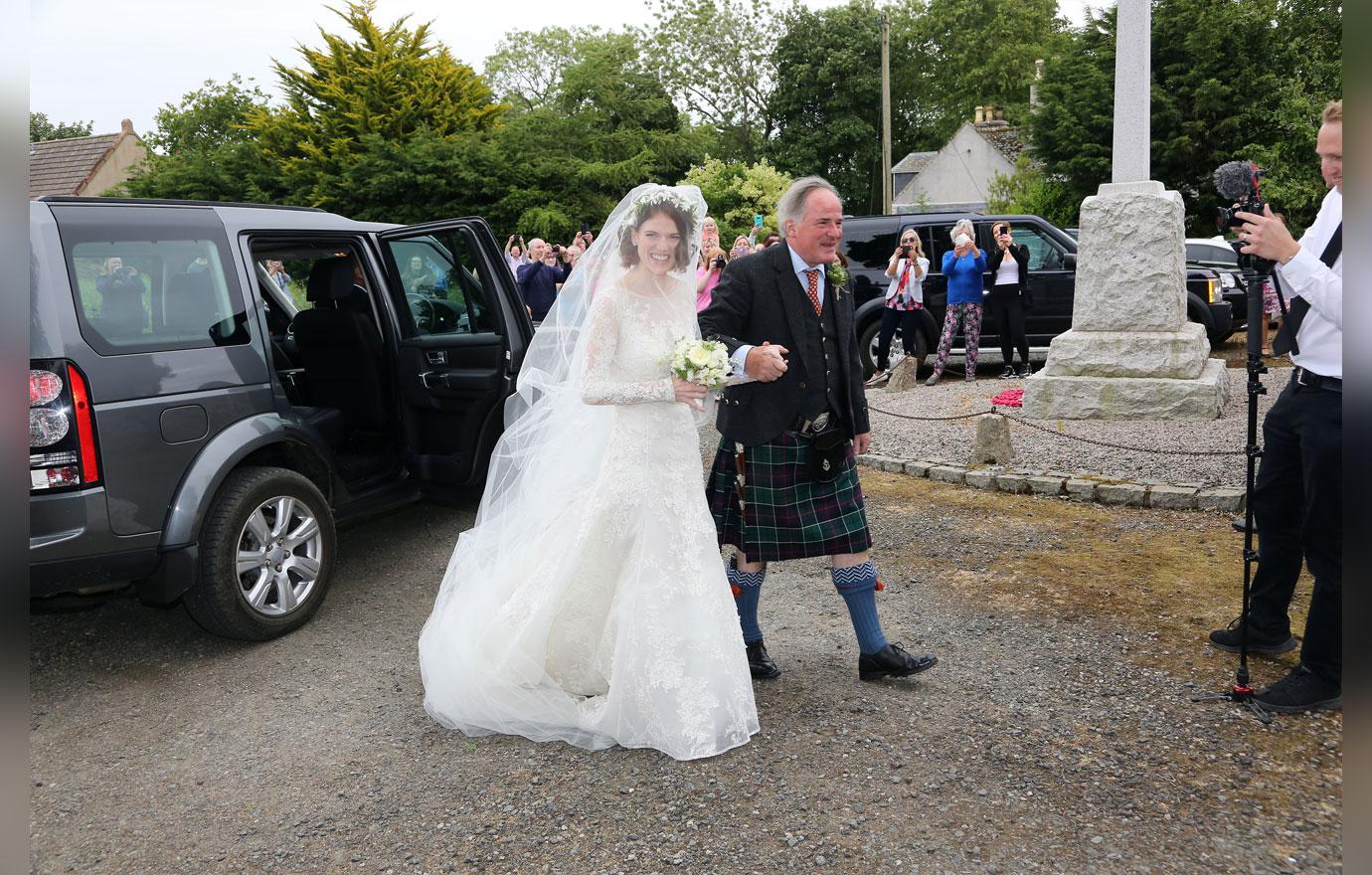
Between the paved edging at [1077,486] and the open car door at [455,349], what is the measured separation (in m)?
3.50

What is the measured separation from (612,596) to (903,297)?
31.8 feet

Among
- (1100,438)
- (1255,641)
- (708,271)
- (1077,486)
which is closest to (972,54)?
(708,271)

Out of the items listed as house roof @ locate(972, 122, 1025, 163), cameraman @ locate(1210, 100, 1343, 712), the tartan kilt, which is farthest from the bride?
house roof @ locate(972, 122, 1025, 163)

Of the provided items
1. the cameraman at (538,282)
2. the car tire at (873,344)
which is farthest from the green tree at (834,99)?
the car tire at (873,344)

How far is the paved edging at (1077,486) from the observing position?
258 inches

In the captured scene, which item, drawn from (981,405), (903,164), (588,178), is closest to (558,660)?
(981,405)

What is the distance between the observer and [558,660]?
13.5 ft

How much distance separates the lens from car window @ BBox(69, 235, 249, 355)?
4340 mm

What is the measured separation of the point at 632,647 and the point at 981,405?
7.61 meters

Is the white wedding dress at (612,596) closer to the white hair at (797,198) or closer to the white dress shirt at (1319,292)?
the white hair at (797,198)

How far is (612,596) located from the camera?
4.09 meters

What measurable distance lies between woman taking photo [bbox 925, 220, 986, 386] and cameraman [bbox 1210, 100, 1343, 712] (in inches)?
332

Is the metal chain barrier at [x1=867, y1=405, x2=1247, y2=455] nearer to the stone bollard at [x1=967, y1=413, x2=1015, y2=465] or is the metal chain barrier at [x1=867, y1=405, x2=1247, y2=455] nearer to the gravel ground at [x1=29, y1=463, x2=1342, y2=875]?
the stone bollard at [x1=967, y1=413, x2=1015, y2=465]

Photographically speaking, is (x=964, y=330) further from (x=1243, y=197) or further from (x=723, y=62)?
(x=723, y=62)
